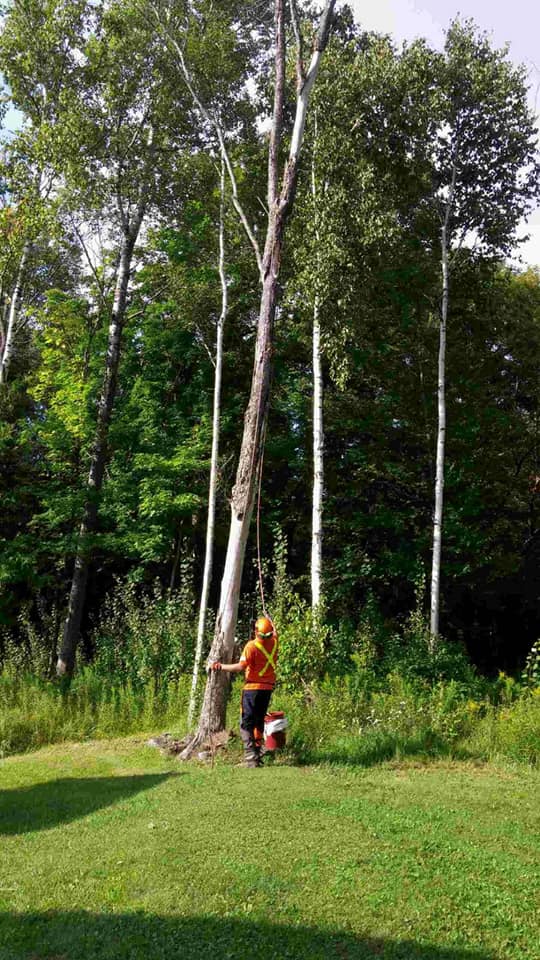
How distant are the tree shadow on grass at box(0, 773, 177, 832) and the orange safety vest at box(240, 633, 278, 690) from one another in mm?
1466

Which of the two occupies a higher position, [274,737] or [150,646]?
[150,646]

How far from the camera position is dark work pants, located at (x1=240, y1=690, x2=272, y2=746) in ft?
29.5

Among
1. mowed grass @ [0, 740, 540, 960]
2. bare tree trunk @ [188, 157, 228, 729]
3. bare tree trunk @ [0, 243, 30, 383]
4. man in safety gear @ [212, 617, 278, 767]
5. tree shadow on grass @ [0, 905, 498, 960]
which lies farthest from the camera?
bare tree trunk @ [0, 243, 30, 383]

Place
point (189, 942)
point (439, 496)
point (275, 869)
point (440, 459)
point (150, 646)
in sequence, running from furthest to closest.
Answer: point (440, 459)
point (439, 496)
point (150, 646)
point (275, 869)
point (189, 942)

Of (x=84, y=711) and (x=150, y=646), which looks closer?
(x=84, y=711)

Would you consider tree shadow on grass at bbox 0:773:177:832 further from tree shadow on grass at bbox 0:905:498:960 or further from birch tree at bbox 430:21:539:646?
birch tree at bbox 430:21:539:646

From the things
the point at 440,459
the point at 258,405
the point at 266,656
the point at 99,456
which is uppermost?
the point at 99,456

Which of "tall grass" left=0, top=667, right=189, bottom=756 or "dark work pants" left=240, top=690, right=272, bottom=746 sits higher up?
"dark work pants" left=240, top=690, right=272, bottom=746

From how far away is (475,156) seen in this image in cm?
1573

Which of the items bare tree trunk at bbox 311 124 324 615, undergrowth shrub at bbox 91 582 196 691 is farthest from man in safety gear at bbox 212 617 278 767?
undergrowth shrub at bbox 91 582 196 691

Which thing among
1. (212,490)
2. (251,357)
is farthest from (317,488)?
(251,357)

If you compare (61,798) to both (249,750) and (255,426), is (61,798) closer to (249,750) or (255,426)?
(249,750)

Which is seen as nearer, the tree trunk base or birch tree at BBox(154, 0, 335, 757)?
the tree trunk base

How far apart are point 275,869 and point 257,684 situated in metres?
3.75
